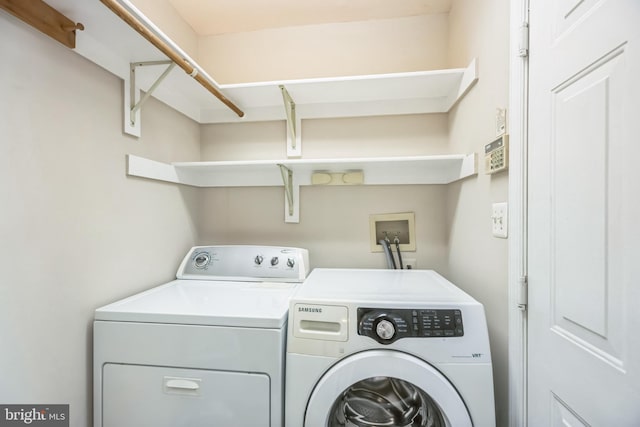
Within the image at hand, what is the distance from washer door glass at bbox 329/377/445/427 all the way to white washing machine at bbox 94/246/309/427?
12.2 inches

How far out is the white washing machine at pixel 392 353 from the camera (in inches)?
33.6

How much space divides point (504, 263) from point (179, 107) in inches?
70.5

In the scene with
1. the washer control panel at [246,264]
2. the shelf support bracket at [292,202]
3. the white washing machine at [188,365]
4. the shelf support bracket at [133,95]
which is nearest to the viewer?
the white washing machine at [188,365]

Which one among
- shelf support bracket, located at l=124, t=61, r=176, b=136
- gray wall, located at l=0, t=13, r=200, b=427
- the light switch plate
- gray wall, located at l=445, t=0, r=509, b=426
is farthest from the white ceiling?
the light switch plate

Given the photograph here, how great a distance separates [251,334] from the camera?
93 centimetres

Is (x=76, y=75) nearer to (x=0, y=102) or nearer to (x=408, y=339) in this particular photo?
(x=0, y=102)

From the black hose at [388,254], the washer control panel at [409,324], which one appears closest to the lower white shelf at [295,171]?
the black hose at [388,254]

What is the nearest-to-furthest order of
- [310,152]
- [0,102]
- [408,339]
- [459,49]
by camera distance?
1. [0,102]
2. [408,339]
3. [459,49]
4. [310,152]

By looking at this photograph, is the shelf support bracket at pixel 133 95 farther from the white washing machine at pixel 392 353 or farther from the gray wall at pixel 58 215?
the white washing machine at pixel 392 353

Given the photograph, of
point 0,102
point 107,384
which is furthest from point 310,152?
point 107,384

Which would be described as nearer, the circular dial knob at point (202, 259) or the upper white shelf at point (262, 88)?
the upper white shelf at point (262, 88)

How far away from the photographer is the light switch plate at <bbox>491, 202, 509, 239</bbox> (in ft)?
3.04

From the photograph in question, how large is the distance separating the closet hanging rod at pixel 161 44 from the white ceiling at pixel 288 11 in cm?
55

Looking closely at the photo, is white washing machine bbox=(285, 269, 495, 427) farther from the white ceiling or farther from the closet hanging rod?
the white ceiling
